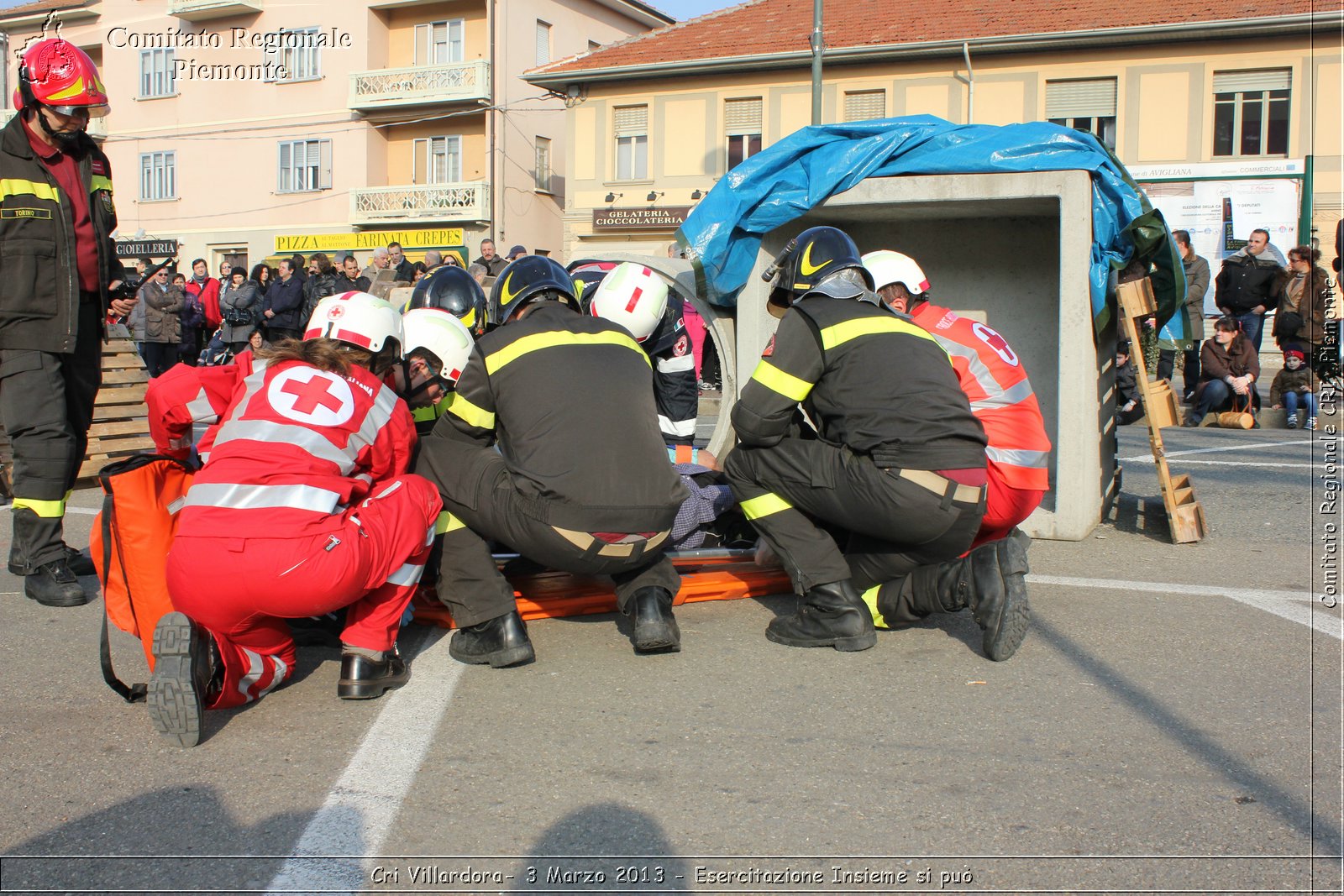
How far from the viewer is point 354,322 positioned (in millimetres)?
4070

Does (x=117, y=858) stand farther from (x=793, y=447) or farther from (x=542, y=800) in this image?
(x=793, y=447)

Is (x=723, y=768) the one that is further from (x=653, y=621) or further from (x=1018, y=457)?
(x=1018, y=457)

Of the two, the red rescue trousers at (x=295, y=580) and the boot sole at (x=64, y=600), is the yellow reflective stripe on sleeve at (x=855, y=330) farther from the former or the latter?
the boot sole at (x=64, y=600)

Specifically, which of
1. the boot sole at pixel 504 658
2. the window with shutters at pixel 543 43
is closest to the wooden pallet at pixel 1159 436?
the boot sole at pixel 504 658

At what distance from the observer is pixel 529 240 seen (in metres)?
35.7

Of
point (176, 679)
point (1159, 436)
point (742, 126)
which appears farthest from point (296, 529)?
point (742, 126)

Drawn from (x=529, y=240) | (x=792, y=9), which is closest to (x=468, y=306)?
(x=792, y=9)

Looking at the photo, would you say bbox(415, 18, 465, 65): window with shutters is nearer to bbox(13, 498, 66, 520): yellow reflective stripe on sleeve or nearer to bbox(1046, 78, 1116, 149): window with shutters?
bbox(1046, 78, 1116, 149): window with shutters

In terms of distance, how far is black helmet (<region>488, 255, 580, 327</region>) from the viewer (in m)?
4.45

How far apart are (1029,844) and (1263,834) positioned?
590 mm

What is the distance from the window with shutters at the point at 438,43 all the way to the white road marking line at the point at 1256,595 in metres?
33.5

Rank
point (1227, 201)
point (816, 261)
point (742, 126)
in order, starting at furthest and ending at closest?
point (742, 126), point (1227, 201), point (816, 261)

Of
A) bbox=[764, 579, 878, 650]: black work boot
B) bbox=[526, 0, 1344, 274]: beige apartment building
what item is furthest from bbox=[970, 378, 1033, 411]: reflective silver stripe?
bbox=[526, 0, 1344, 274]: beige apartment building

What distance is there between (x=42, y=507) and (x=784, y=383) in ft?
11.3
